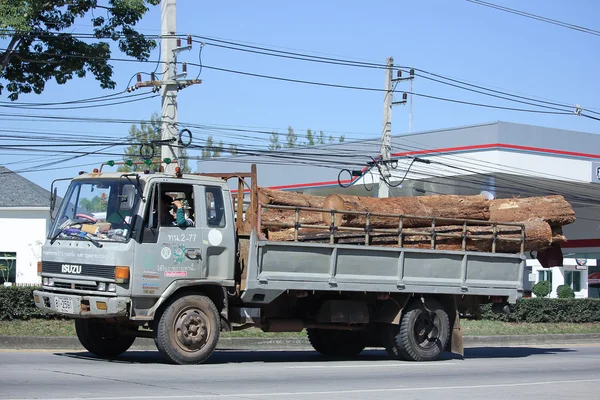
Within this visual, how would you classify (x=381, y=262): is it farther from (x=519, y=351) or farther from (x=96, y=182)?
(x=519, y=351)

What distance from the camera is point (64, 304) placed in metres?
11.9

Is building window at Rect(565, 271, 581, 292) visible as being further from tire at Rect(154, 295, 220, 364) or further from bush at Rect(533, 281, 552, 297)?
tire at Rect(154, 295, 220, 364)

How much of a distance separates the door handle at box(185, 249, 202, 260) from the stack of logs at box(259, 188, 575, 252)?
97 centimetres

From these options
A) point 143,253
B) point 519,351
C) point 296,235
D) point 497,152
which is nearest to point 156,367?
point 143,253

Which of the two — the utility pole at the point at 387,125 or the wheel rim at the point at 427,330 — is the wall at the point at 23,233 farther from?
the wheel rim at the point at 427,330

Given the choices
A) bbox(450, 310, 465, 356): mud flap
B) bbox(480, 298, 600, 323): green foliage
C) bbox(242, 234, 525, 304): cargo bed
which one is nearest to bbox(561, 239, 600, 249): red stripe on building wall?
bbox(480, 298, 600, 323): green foliage

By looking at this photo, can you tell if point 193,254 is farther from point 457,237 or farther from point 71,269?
point 457,237

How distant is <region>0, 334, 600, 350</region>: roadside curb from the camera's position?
1489 centimetres

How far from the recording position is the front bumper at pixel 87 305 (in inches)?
454

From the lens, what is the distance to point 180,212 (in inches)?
486

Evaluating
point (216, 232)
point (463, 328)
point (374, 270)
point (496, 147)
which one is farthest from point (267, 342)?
point (496, 147)

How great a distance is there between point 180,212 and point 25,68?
352 inches

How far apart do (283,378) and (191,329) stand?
1.66m

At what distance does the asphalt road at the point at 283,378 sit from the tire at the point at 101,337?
201mm
